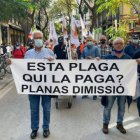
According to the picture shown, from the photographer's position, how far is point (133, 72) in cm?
695

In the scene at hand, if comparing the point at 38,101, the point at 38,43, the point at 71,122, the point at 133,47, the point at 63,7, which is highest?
the point at 63,7

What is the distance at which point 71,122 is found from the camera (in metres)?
7.86

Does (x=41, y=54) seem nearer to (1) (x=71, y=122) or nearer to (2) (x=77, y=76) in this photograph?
(2) (x=77, y=76)

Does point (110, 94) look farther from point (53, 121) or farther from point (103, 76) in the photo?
point (53, 121)

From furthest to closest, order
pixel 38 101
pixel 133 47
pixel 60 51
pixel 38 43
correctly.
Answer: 1. pixel 60 51
2. pixel 133 47
3. pixel 38 101
4. pixel 38 43

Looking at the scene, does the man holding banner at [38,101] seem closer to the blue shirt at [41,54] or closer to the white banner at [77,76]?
the blue shirt at [41,54]

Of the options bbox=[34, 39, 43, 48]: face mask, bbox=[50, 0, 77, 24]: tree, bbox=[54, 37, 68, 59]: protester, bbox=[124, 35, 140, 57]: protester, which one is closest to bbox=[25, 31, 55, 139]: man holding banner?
bbox=[34, 39, 43, 48]: face mask

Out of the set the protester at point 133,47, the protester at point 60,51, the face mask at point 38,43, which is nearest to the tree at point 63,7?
the protester at point 60,51

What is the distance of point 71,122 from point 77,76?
1.31m

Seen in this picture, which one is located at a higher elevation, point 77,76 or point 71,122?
point 77,76

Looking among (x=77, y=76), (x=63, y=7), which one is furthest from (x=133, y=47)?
(x=63, y=7)

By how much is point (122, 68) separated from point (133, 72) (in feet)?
0.72

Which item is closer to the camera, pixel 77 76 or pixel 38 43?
pixel 38 43

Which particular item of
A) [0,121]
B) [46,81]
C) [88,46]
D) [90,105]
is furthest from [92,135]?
[88,46]
